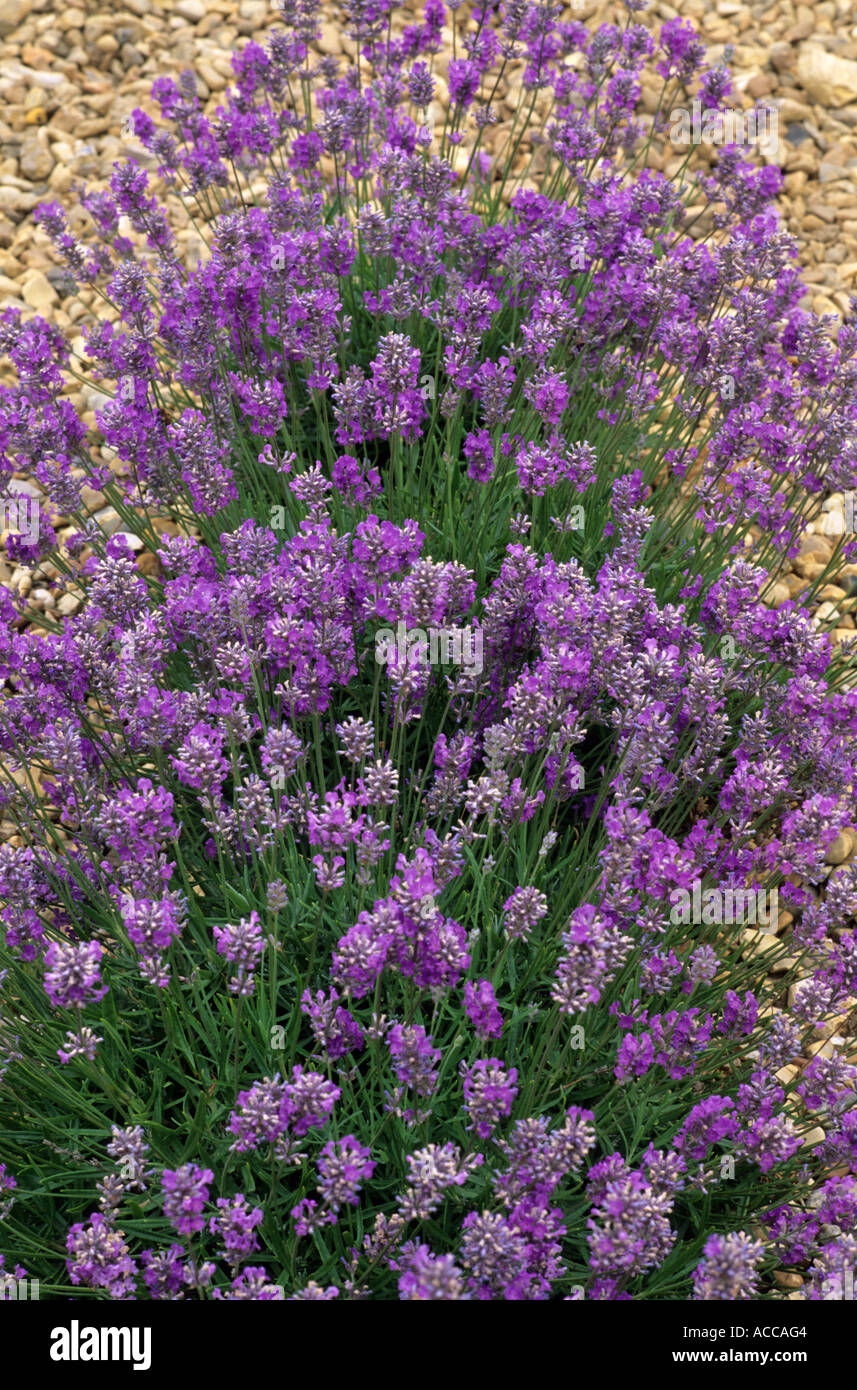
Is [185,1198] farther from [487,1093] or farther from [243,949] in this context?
[487,1093]

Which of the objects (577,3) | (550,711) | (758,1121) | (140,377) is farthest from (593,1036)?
(577,3)

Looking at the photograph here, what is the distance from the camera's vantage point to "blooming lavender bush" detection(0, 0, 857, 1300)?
7.38ft

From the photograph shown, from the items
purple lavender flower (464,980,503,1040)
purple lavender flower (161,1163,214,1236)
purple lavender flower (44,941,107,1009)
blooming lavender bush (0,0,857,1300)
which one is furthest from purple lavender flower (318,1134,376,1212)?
purple lavender flower (44,941,107,1009)

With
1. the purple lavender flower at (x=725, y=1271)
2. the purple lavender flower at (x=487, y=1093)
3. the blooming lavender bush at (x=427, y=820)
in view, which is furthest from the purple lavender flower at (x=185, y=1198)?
the purple lavender flower at (x=725, y=1271)

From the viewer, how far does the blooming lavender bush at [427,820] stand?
2.25 m

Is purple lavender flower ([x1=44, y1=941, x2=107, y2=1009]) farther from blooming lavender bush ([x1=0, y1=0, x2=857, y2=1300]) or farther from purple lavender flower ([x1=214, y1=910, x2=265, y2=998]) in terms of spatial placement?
purple lavender flower ([x1=214, y1=910, x2=265, y2=998])

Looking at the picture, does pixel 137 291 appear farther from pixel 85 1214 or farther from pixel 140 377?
pixel 85 1214

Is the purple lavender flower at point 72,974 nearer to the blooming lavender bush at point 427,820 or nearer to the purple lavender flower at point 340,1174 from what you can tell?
the blooming lavender bush at point 427,820

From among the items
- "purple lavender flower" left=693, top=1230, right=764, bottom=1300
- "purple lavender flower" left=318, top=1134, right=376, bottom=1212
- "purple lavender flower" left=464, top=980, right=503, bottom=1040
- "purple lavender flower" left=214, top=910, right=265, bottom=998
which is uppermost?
"purple lavender flower" left=214, top=910, right=265, bottom=998

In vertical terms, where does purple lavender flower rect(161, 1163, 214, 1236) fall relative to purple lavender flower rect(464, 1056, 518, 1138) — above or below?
below

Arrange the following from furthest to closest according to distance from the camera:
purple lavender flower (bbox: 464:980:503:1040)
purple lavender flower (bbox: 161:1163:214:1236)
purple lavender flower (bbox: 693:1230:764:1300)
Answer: purple lavender flower (bbox: 464:980:503:1040)
purple lavender flower (bbox: 161:1163:214:1236)
purple lavender flower (bbox: 693:1230:764:1300)

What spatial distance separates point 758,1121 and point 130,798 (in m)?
1.53

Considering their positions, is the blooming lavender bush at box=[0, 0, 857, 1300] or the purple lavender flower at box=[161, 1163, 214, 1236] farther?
the blooming lavender bush at box=[0, 0, 857, 1300]

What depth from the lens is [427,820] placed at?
321 cm
